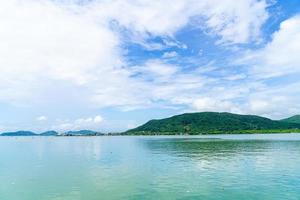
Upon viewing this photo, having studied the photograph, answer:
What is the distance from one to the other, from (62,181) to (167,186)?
18.1 m

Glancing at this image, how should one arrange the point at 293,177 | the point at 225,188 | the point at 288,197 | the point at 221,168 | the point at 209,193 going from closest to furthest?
the point at 288,197 < the point at 209,193 < the point at 225,188 < the point at 293,177 < the point at 221,168

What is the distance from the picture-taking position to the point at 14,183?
47531 millimetres

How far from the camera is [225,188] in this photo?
1555 inches

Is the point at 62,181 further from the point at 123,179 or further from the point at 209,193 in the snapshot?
the point at 209,193

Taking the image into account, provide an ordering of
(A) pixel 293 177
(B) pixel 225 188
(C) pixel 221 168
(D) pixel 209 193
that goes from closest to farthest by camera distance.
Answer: (D) pixel 209 193 < (B) pixel 225 188 < (A) pixel 293 177 < (C) pixel 221 168

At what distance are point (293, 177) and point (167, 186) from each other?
2091 cm

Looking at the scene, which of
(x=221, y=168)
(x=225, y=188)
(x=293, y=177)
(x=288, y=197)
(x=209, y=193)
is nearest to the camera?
(x=288, y=197)

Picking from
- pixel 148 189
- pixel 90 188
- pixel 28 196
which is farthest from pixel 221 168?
pixel 28 196

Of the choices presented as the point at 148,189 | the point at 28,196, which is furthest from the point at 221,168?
the point at 28,196

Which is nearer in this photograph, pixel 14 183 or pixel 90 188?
pixel 90 188

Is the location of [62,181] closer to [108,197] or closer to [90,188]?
[90,188]

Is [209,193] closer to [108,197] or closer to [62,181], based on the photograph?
[108,197]

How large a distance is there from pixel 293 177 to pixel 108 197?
29871mm

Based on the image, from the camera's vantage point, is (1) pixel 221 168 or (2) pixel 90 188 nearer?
(2) pixel 90 188
